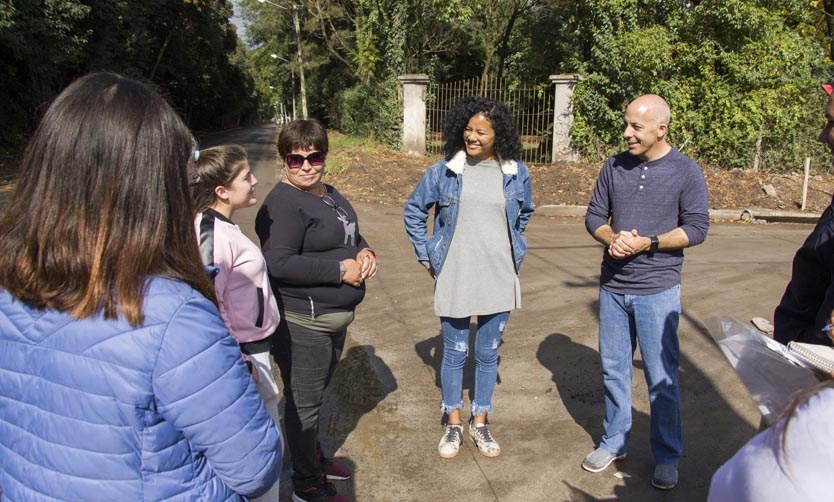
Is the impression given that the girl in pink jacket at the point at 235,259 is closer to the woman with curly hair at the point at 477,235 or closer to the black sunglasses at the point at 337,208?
the black sunglasses at the point at 337,208

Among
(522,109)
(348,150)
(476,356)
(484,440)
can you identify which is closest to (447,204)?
(476,356)

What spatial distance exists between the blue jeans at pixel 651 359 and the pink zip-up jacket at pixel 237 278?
189 cm

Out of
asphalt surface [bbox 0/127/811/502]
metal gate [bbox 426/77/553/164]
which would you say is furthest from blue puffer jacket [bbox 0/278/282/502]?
metal gate [bbox 426/77/553/164]

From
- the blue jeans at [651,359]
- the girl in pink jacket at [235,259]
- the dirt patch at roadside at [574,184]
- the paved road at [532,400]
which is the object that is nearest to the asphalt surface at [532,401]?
the paved road at [532,400]

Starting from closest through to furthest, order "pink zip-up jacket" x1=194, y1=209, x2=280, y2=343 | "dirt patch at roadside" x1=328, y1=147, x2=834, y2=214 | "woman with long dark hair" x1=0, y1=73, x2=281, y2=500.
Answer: "woman with long dark hair" x1=0, y1=73, x2=281, y2=500 < "pink zip-up jacket" x1=194, y1=209, x2=280, y2=343 < "dirt patch at roadside" x1=328, y1=147, x2=834, y2=214

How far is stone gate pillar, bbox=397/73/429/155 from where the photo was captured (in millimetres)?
17156

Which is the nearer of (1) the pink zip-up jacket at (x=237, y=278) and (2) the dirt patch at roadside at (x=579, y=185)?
(1) the pink zip-up jacket at (x=237, y=278)

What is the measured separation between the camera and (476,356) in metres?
3.68

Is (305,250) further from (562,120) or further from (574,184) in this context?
(562,120)

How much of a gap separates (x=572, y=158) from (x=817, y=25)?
41.2ft

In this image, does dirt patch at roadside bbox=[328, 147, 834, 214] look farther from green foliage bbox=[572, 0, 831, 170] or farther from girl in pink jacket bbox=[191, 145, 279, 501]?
girl in pink jacket bbox=[191, 145, 279, 501]

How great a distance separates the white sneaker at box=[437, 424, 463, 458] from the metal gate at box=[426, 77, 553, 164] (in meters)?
13.4

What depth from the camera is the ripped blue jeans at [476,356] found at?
3652mm

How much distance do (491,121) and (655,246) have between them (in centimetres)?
111
